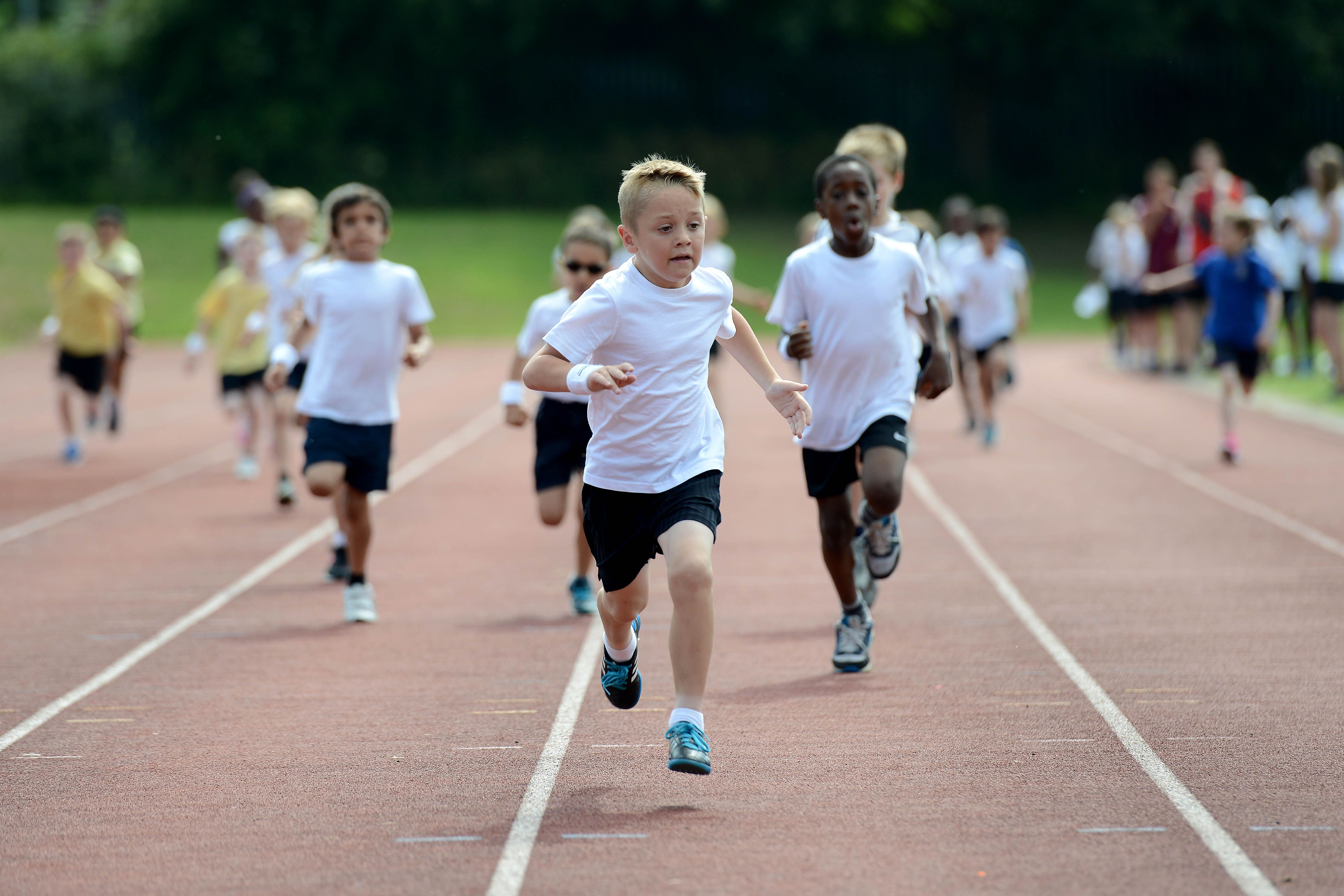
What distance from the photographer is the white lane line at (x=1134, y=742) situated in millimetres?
4133

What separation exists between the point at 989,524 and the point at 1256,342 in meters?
3.68

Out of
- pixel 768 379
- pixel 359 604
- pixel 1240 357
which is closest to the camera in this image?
pixel 768 379

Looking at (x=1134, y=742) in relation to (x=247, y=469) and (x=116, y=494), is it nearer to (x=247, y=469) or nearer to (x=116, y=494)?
(x=116, y=494)

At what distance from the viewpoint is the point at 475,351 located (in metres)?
27.0

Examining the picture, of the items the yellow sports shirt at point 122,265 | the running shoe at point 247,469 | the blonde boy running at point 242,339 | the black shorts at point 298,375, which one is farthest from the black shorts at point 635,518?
the yellow sports shirt at point 122,265

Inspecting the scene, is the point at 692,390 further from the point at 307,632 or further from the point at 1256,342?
the point at 1256,342

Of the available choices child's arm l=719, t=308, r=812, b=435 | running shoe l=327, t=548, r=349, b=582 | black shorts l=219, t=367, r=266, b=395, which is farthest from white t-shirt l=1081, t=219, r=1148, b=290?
child's arm l=719, t=308, r=812, b=435

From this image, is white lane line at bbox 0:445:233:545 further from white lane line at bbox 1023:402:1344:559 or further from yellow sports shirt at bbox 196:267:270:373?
white lane line at bbox 1023:402:1344:559

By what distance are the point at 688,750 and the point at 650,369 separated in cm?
110

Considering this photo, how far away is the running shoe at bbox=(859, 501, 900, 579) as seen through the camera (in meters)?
6.50

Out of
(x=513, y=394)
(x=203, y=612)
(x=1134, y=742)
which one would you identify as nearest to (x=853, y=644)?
(x=1134, y=742)

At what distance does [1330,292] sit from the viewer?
16.8 m

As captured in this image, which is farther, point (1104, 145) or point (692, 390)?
point (1104, 145)

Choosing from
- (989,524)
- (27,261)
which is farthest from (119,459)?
(27,261)
